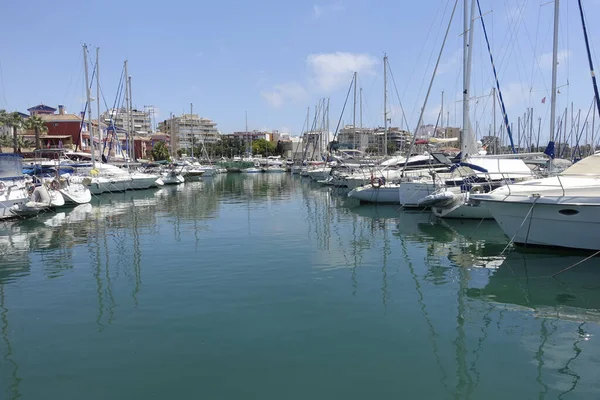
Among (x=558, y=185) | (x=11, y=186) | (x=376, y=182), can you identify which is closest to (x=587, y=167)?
(x=558, y=185)

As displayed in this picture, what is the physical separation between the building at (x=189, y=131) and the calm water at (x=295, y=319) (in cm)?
13241

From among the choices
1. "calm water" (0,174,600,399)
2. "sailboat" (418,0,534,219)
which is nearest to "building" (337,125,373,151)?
"sailboat" (418,0,534,219)

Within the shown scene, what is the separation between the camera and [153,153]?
95250mm

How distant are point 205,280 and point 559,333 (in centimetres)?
868

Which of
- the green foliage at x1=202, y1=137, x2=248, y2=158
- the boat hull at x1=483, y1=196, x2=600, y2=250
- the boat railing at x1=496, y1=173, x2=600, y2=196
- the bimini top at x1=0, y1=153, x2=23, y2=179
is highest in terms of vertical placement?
the green foliage at x1=202, y1=137, x2=248, y2=158

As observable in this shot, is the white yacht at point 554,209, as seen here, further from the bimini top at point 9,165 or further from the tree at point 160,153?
the tree at point 160,153

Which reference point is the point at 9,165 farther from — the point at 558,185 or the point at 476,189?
the point at 558,185

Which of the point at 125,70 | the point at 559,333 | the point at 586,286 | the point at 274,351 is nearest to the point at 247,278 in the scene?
the point at 274,351

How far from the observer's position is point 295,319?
383 inches

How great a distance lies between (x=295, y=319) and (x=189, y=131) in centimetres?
15940

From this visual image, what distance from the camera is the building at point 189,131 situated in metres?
151

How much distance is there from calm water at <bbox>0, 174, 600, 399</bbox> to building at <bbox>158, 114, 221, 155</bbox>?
13241 cm

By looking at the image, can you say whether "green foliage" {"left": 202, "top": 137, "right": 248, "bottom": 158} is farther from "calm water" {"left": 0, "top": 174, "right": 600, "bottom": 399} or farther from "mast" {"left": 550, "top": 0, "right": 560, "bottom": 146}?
"calm water" {"left": 0, "top": 174, "right": 600, "bottom": 399}

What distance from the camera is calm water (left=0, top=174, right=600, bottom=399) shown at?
23.4ft
